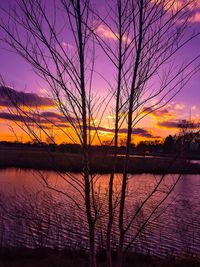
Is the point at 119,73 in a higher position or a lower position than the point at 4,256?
higher

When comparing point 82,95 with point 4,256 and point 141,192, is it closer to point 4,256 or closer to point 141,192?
point 4,256

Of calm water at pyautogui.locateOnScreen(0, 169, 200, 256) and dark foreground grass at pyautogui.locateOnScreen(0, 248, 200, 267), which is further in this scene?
calm water at pyautogui.locateOnScreen(0, 169, 200, 256)

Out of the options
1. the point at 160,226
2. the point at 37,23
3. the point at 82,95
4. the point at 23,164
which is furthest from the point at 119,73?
the point at 23,164

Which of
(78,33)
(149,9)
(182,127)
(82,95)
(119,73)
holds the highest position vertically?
(149,9)

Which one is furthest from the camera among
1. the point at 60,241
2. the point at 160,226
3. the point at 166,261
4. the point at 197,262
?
the point at 160,226

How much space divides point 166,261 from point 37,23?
6819 millimetres

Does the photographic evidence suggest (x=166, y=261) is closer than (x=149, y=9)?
No

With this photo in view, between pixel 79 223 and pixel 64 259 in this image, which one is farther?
pixel 79 223

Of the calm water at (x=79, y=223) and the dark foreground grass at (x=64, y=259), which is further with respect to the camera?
the calm water at (x=79, y=223)

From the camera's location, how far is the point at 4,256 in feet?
26.1

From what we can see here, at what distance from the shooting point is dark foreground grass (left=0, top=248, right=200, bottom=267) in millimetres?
7534

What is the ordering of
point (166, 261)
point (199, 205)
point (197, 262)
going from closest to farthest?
1. point (197, 262)
2. point (166, 261)
3. point (199, 205)

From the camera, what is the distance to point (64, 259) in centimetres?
778

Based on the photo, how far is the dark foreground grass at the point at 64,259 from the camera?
7.53 m
